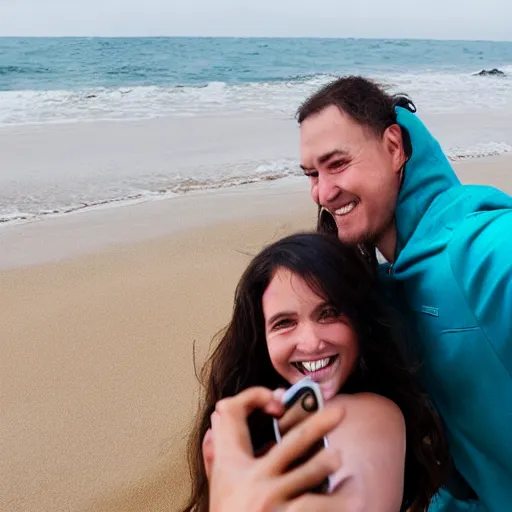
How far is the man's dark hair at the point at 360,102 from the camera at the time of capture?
1.92 meters

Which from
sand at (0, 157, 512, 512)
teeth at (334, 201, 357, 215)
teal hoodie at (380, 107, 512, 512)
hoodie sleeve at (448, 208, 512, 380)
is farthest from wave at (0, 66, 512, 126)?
hoodie sleeve at (448, 208, 512, 380)

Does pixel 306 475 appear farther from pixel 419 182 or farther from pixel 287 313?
pixel 419 182

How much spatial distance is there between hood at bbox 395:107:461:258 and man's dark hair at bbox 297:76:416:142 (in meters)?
0.10

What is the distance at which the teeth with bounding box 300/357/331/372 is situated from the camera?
4.95 feet

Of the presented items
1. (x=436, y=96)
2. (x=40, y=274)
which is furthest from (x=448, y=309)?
(x=436, y=96)

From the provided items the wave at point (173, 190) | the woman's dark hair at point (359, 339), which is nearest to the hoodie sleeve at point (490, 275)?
the woman's dark hair at point (359, 339)

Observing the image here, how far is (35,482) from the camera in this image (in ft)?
8.15

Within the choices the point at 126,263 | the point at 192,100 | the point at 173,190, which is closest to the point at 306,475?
the point at 126,263

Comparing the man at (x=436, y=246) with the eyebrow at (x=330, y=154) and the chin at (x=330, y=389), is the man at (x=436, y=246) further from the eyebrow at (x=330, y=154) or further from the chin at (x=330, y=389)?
the chin at (x=330, y=389)

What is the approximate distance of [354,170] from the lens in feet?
6.14

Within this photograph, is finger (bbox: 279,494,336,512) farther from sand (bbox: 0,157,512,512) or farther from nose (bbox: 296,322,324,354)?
sand (bbox: 0,157,512,512)

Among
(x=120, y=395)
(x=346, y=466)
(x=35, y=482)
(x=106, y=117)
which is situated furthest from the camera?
(x=106, y=117)

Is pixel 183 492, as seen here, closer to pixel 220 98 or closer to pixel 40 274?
pixel 40 274

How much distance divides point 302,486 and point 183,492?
1.74 m
